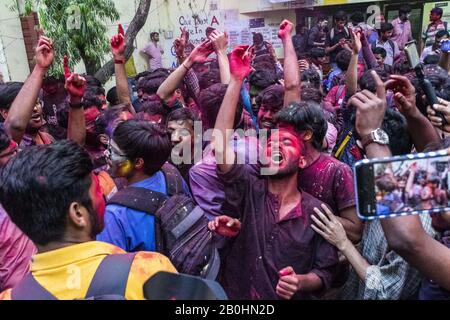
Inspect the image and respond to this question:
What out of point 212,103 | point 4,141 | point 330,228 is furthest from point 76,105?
point 330,228

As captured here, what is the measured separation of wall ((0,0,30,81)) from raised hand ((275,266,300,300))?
9.17 meters

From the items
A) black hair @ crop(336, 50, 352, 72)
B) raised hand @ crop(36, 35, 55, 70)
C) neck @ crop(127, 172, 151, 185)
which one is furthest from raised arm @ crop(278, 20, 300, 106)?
black hair @ crop(336, 50, 352, 72)

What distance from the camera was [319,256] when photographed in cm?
208

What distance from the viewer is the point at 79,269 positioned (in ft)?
4.22

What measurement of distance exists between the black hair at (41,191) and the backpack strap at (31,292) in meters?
0.13

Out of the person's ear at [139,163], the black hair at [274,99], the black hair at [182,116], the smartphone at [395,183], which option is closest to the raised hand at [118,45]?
the black hair at [182,116]

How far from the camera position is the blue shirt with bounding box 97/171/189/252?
6.17 feet

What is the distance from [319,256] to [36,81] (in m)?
1.93

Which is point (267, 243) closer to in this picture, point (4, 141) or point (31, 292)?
point (31, 292)

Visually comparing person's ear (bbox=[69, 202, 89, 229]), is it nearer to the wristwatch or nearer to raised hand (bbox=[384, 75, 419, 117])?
the wristwatch

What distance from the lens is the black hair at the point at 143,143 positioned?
212 centimetres

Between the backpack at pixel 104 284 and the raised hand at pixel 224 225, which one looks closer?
the backpack at pixel 104 284

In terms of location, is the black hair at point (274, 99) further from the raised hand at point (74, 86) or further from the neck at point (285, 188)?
the raised hand at point (74, 86)
